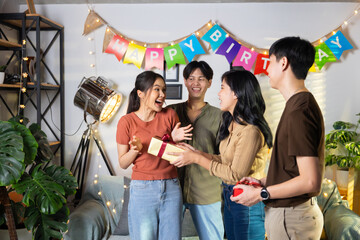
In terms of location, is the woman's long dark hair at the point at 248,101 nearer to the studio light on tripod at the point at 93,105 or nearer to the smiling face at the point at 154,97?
the smiling face at the point at 154,97

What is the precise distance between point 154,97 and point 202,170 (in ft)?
1.74

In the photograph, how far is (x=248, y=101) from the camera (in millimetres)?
1659

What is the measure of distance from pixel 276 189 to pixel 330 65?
259 centimetres

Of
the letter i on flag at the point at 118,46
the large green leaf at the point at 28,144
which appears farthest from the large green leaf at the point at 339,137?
the large green leaf at the point at 28,144

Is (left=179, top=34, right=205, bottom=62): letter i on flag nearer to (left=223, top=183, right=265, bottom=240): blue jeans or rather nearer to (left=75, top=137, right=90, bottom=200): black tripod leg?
(left=75, top=137, right=90, bottom=200): black tripod leg

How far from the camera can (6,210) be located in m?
2.24

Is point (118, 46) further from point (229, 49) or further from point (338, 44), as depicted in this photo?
point (338, 44)

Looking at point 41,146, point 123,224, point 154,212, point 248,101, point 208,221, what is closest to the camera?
point 248,101

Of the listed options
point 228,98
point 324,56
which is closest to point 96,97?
point 228,98

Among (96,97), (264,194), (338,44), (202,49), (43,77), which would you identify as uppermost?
(338,44)

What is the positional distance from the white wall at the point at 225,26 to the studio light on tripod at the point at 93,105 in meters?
0.16

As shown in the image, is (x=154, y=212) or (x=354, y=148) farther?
(x=354, y=148)

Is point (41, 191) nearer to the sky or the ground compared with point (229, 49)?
nearer to the ground

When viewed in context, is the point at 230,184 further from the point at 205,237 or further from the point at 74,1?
the point at 74,1
